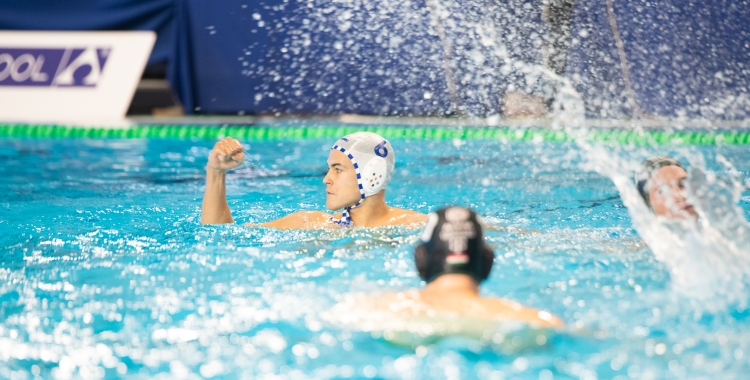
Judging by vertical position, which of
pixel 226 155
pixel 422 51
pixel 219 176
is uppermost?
pixel 226 155

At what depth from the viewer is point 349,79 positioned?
8.57 m

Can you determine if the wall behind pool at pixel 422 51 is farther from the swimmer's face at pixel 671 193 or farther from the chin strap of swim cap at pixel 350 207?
the swimmer's face at pixel 671 193

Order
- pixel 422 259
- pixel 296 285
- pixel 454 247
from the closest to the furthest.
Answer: pixel 454 247
pixel 422 259
pixel 296 285

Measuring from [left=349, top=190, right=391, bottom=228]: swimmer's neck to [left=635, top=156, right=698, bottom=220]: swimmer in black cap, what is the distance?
49.4 inches

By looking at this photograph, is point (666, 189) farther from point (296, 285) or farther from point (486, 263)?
point (296, 285)

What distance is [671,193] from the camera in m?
Result: 3.11

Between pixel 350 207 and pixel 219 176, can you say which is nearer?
pixel 219 176

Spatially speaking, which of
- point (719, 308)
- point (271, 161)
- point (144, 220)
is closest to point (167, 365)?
point (719, 308)

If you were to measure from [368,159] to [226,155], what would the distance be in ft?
2.07

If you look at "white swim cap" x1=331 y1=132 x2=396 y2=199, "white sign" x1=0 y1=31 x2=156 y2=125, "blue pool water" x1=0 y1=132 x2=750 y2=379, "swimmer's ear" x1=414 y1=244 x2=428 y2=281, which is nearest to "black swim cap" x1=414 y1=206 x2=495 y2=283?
"swimmer's ear" x1=414 y1=244 x2=428 y2=281

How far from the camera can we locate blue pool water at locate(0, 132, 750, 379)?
7.51 feet

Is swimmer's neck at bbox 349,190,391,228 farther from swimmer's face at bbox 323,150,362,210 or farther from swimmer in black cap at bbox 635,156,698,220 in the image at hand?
swimmer in black cap at bbox 635,156,698,220

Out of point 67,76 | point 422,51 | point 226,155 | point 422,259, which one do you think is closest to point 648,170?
point 422,259

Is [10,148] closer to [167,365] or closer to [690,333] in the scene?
[167,365]
